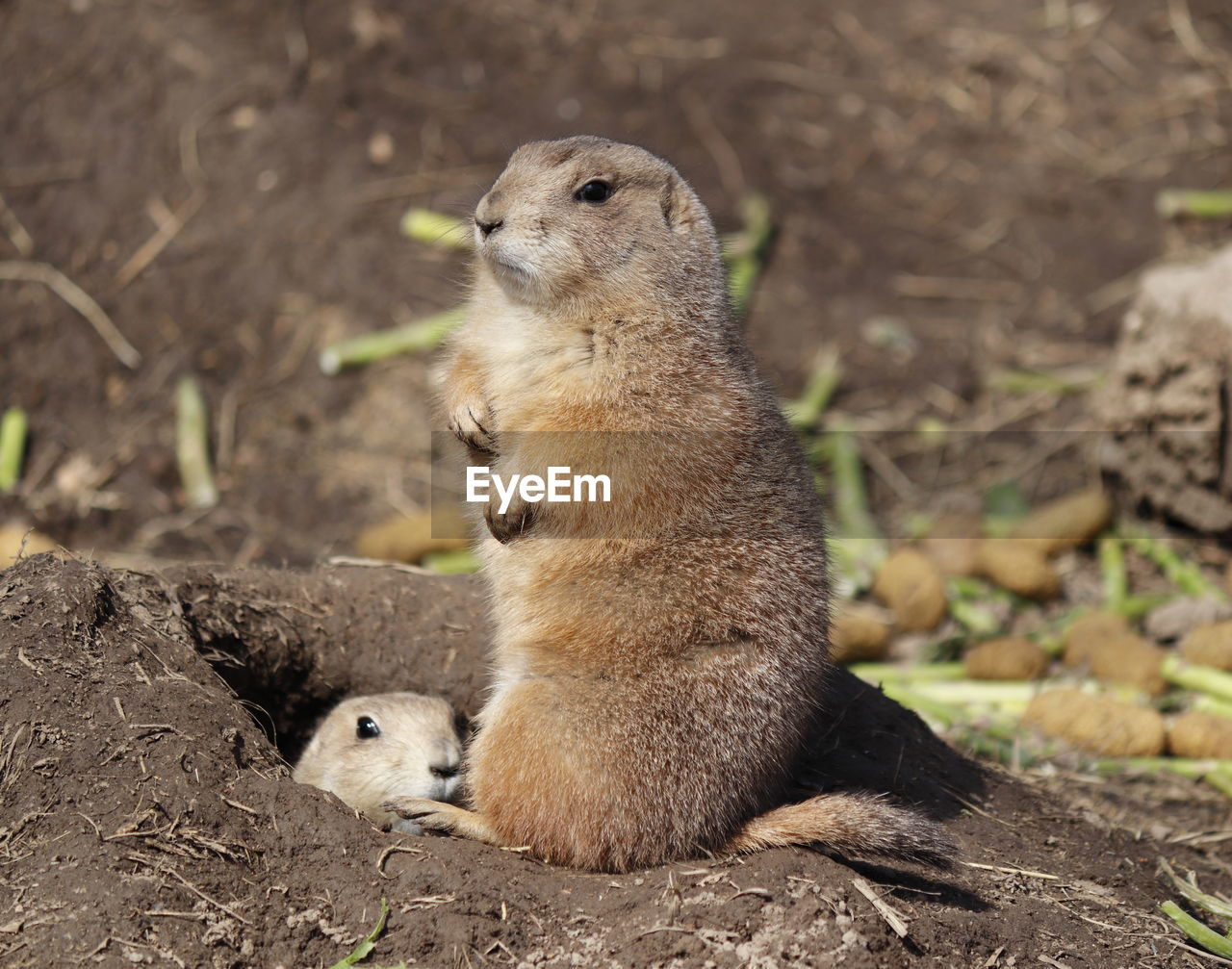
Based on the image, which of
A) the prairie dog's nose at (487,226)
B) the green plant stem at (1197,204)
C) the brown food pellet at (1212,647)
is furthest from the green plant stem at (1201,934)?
the green plant stem at (1197,204)

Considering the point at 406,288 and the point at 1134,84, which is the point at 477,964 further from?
the point at 1134,84

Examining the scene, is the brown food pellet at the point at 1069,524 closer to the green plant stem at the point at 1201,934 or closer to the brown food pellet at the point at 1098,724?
the brown food pellet at the point at 1098,724

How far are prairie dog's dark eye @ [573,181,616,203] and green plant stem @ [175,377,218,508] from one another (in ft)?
15.0

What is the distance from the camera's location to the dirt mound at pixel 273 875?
3.13 metres

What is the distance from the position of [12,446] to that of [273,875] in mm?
5459

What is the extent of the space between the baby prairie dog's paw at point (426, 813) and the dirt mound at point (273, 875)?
0.34ft

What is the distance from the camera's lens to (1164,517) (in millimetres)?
8000

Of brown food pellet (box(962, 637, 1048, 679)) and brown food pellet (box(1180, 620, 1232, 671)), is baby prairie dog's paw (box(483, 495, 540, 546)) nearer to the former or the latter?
→ brown food pellet (box(962, 637, 1048, 679))

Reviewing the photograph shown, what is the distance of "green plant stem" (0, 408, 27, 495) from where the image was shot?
7.64 meters

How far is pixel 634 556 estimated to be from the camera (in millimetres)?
3791

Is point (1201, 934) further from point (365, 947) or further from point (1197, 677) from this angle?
point (1197, 677)

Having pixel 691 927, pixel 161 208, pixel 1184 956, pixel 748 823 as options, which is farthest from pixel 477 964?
pixel 161 208

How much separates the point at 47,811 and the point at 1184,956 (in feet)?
11.0

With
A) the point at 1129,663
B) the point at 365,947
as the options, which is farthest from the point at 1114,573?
the point at 365,947
